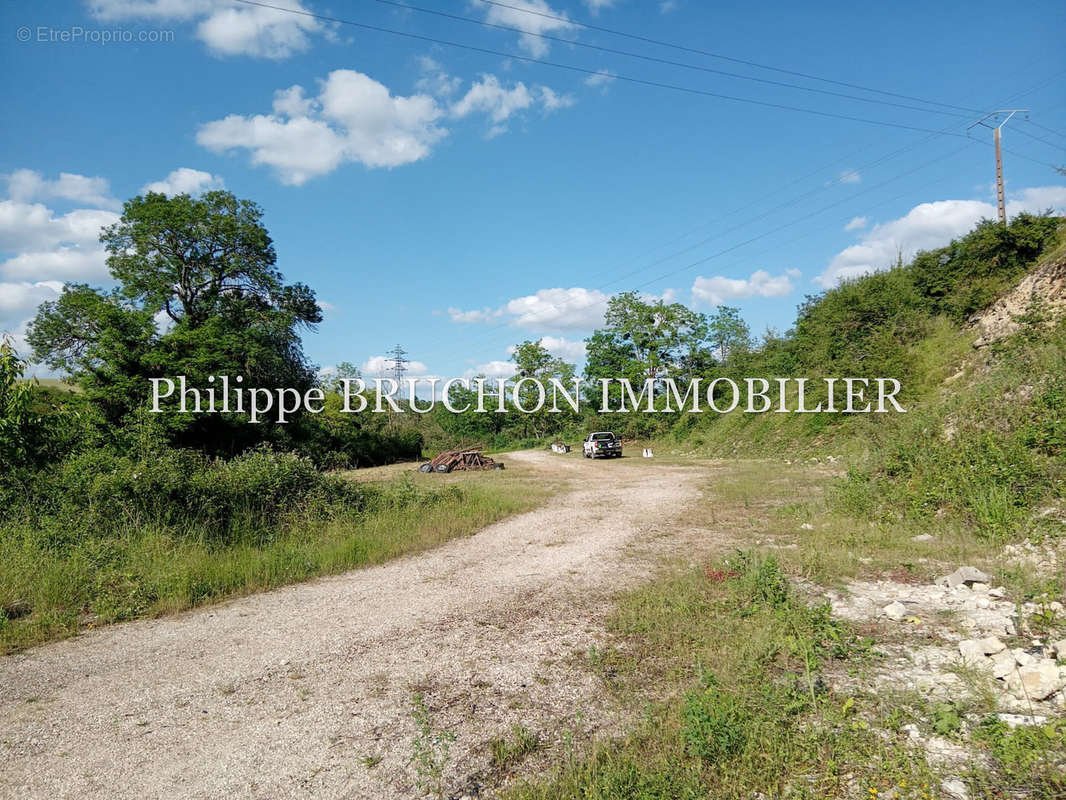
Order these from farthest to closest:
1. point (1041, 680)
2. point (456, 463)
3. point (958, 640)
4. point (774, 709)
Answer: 1. point (456, 463)
2. point (958, 640)
3. point (774, 709)
4. point (1041, 680)

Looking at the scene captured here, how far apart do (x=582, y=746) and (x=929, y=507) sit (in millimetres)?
8102

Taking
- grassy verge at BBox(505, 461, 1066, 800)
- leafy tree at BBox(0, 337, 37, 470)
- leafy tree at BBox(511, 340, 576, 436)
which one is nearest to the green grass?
grassy verge at BBox(505, 461, 1066, 800)

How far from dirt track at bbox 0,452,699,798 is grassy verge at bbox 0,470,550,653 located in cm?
44

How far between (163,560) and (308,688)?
4.16m

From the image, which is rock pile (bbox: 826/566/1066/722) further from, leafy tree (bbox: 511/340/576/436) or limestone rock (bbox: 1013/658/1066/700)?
leafy tree (bbox: 511/340/576/436)

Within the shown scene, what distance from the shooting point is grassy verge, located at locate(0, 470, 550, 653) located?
6328 mm

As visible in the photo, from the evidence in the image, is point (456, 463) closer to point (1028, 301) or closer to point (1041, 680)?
point (1028, 301)

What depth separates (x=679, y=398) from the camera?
48.0 m

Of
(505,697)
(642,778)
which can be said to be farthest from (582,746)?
(505,697)

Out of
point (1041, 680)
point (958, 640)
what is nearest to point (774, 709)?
point (1041, 680)

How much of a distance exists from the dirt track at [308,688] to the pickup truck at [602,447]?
28.0 meters

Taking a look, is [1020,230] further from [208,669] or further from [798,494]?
[208,669]

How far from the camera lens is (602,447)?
3569 cm

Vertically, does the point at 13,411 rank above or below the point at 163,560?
above
